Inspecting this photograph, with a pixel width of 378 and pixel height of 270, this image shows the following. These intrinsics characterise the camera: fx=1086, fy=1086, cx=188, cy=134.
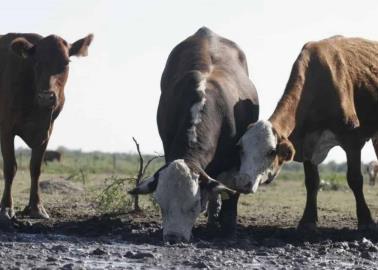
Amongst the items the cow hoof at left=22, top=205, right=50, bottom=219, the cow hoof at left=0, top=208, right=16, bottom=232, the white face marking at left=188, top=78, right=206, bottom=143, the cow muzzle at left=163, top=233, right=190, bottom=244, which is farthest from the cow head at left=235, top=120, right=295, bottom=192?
the cow hoof at left=22, top=205, right=50, bottom=219

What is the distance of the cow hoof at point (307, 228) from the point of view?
48.5ft

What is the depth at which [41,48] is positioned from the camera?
1584 cm

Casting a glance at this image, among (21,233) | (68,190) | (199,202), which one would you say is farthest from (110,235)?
(68,190)

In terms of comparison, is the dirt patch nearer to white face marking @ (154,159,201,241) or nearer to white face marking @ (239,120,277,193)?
white face marking @ (239,120,277,193)

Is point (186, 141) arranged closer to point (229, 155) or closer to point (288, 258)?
point (229, 155)

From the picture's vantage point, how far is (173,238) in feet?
41.1

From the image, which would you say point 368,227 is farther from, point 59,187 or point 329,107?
point 59,187

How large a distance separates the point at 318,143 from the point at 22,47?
4.55 meters

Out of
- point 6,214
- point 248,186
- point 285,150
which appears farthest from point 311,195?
point 6,214

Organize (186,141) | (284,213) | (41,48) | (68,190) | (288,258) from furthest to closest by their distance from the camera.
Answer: (68,190) < (284,213) < (41,48) < (186,141) < (288,258)

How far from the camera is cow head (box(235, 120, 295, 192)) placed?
1324 centimetres

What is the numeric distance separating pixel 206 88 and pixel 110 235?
2.30m

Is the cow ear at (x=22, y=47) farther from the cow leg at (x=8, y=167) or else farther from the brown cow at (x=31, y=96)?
the cow leg at (x=8, y=167)

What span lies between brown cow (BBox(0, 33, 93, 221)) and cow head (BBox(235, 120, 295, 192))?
336cm
